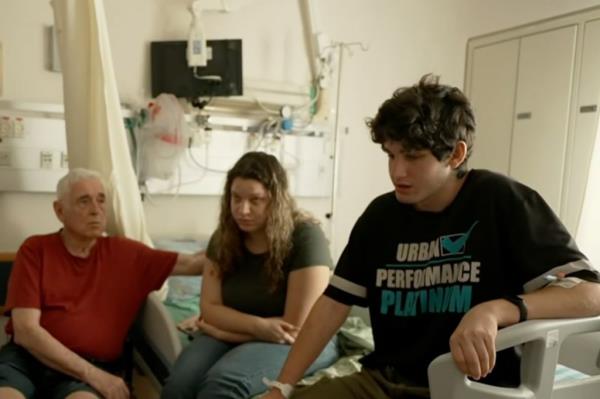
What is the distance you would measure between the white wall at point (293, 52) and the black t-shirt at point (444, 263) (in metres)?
1.91

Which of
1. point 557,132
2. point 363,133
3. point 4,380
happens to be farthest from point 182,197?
point 557,132

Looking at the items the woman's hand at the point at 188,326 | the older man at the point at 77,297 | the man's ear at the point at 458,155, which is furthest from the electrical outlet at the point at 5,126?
the man's ear at the point at 458,155

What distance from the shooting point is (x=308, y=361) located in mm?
1284

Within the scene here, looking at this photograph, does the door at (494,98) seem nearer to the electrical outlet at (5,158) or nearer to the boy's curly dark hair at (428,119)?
the boy's curly dark hair at (428,119)

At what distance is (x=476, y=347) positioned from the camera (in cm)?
95

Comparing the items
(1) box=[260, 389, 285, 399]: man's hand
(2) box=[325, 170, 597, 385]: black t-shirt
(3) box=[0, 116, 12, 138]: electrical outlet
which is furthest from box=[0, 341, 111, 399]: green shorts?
(3) box=[0, 116, 12, 138]: electrical outlet

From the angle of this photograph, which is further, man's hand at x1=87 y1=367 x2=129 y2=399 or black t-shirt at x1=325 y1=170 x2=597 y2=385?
man's hand at x1=87 y1=367 x2=129 y2=399

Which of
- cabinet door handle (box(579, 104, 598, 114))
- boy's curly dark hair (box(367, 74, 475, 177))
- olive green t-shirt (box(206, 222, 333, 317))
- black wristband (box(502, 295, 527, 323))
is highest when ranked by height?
cabinet door handle (box(579, 104, 598, 114))

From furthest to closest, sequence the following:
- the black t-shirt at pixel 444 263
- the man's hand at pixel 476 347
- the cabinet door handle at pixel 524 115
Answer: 1. the cabinet door handle at pixel 524 115
2. the black t-shirt at pixel 444 263
3. the man's hand at pixel 476 347

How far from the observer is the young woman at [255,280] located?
1610mm

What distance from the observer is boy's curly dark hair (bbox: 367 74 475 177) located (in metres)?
Result: 1.14

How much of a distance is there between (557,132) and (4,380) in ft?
9.72

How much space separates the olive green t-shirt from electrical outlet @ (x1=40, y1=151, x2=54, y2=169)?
1292 millimetres

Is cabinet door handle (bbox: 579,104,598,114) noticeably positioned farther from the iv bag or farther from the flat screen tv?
the iv bag
